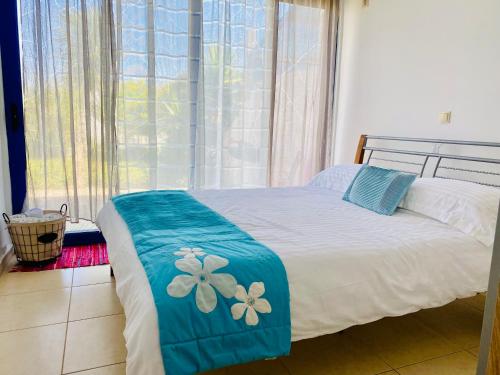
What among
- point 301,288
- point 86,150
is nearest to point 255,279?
point 301,288

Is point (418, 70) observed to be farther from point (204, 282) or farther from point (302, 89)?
point (204, 282)

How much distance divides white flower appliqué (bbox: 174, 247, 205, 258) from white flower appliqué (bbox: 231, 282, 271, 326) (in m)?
0.21

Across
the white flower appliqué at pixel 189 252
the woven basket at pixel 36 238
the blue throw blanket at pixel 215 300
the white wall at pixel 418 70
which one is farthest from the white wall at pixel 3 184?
the white wall at pixel 418 70

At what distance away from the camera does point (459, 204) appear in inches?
80.3

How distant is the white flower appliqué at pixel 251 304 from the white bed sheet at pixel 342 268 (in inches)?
5.2

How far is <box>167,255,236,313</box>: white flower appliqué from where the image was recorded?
1218 mm

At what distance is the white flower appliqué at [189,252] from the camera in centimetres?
139

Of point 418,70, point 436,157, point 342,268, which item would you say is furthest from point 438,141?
point 342,268

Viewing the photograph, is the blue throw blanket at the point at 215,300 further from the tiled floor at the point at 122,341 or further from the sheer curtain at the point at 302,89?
the sheer curtain at the point at 302,89

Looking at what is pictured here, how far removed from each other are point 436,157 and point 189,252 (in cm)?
212

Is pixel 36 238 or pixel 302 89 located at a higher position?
pixel 302 89

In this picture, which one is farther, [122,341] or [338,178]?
[338,178]

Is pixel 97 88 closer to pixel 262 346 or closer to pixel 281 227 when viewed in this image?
pixel 281 227

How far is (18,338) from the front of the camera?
6.18ft
